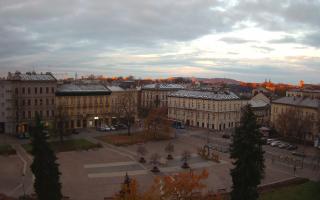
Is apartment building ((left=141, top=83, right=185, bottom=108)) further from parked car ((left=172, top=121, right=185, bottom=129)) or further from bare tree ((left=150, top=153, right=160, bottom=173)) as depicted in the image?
bare tree ((left=150, top=153, right=160, bottom=173))

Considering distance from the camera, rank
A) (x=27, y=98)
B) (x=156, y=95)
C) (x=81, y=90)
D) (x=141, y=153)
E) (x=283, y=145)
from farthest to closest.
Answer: (x=156, y=95) < (x=81, y=90) < (x=27, y=98) < (x=283, y=145) < (x=141, y=153)

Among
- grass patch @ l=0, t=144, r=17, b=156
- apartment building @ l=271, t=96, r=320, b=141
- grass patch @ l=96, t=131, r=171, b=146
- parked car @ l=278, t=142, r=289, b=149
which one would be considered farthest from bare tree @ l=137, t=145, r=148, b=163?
apartment building @ l=271, t=96, r=320, b=141

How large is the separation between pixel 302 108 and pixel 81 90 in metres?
50.7

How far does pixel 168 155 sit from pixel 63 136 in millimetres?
22847

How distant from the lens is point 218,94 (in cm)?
8550

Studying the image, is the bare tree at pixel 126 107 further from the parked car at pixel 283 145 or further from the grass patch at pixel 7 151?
the parked car at pixel 283 145

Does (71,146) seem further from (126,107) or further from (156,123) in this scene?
(126,107)

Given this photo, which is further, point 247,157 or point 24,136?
point 24,136

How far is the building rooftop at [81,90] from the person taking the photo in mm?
80562

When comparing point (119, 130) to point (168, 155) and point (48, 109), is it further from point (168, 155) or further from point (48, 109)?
point (168, 155)

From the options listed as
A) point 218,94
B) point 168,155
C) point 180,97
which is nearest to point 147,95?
point 180,97

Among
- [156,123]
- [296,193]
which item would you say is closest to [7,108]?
[156,123]

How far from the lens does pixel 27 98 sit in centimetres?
7494

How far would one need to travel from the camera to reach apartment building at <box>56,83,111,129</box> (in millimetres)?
80312
